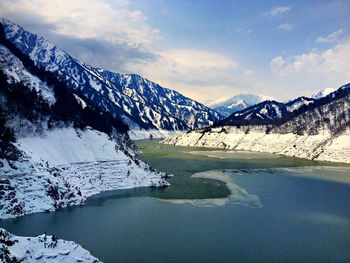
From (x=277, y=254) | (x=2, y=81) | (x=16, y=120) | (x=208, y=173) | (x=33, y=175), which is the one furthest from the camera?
(x=208, y=173)

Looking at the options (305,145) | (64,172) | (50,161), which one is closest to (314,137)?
(305,145)

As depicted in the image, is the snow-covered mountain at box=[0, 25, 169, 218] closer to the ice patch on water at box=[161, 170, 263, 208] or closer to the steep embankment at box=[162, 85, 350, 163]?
the ice patch on water at box=[161, 170, 263, 208]

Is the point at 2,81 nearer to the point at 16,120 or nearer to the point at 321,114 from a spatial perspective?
the point at 16,120

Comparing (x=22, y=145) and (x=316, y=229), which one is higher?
(x=22, y=145)

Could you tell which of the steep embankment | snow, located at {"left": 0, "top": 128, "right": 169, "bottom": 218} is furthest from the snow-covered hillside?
the steep embankment

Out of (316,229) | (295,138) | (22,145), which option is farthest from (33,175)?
(295,138)

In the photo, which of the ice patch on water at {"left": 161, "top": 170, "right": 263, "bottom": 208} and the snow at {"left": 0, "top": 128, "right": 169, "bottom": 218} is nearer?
the snow at {"left": 0, "top": 128, "right": 169, "bottom": 218}

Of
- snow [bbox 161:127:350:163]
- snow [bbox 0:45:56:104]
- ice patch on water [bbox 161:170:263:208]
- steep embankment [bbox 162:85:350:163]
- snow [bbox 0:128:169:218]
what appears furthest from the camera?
steep embankment [bbox 162:85:350:163]
